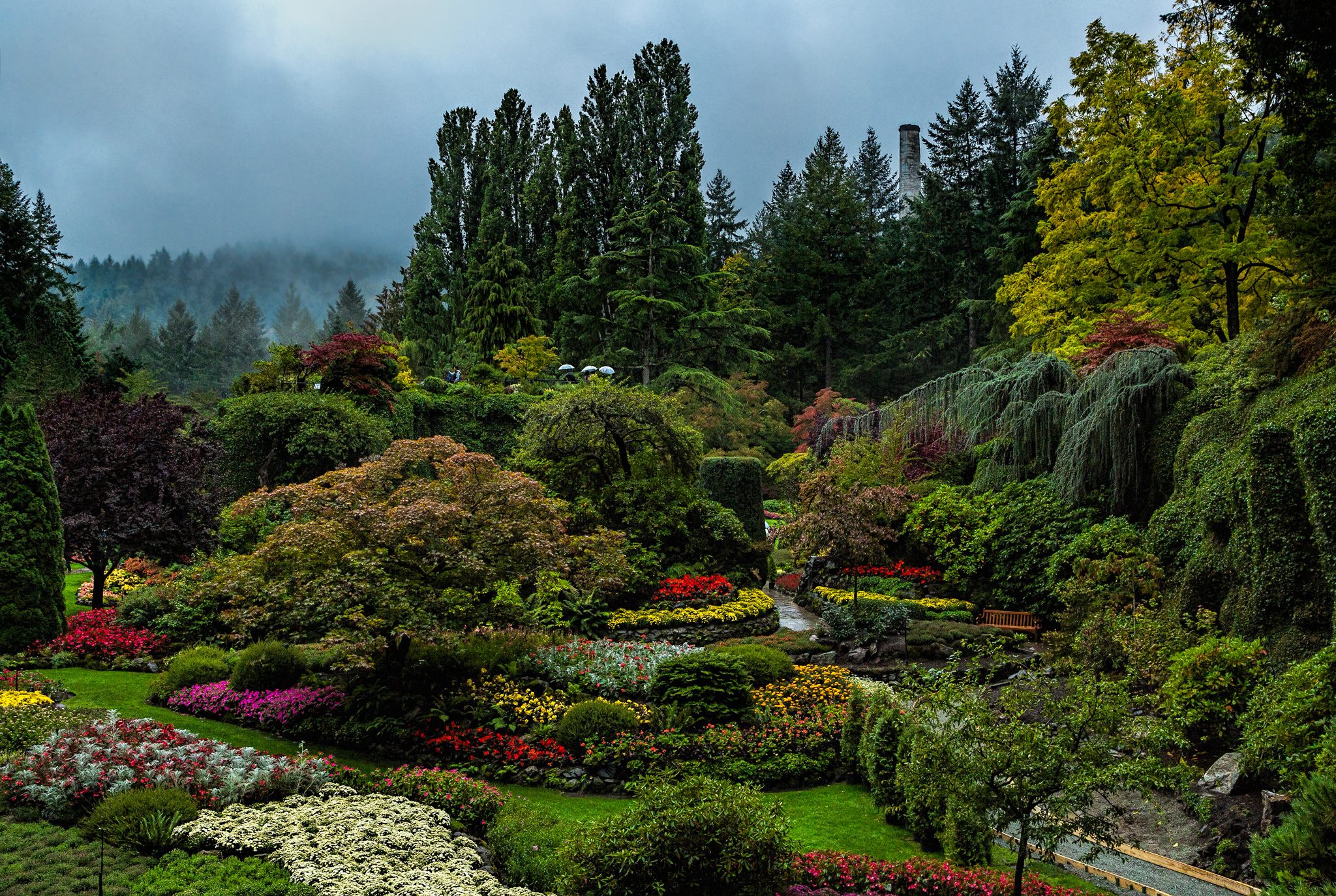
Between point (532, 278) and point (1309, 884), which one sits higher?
point (532, 278)

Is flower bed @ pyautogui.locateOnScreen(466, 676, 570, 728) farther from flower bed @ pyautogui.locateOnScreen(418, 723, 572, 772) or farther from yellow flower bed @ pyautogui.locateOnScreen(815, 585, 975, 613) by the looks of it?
yellow flower bed @ pyautogui.locateOnScreen(815, 585, 975, 613)

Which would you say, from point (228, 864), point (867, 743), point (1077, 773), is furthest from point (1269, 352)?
point (228, 864)

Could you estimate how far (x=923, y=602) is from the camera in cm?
1739

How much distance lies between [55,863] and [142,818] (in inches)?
22.6

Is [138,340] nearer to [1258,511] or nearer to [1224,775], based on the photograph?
[1258,511]

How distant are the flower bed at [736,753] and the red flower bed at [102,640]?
807cm

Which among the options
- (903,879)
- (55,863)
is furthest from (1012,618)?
(55,863)

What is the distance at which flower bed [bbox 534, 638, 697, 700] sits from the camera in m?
11.0

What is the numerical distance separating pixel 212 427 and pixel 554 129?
2492 centimetres

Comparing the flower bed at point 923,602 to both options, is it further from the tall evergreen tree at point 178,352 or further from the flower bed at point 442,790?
the tall evergreen tree at point 178,352

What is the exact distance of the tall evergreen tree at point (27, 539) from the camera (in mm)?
11281

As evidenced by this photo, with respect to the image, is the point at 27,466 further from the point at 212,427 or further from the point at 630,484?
the point at 630,484

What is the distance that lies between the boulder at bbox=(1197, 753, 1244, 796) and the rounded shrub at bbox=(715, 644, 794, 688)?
5.14m

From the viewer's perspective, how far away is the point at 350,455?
19594 mm
